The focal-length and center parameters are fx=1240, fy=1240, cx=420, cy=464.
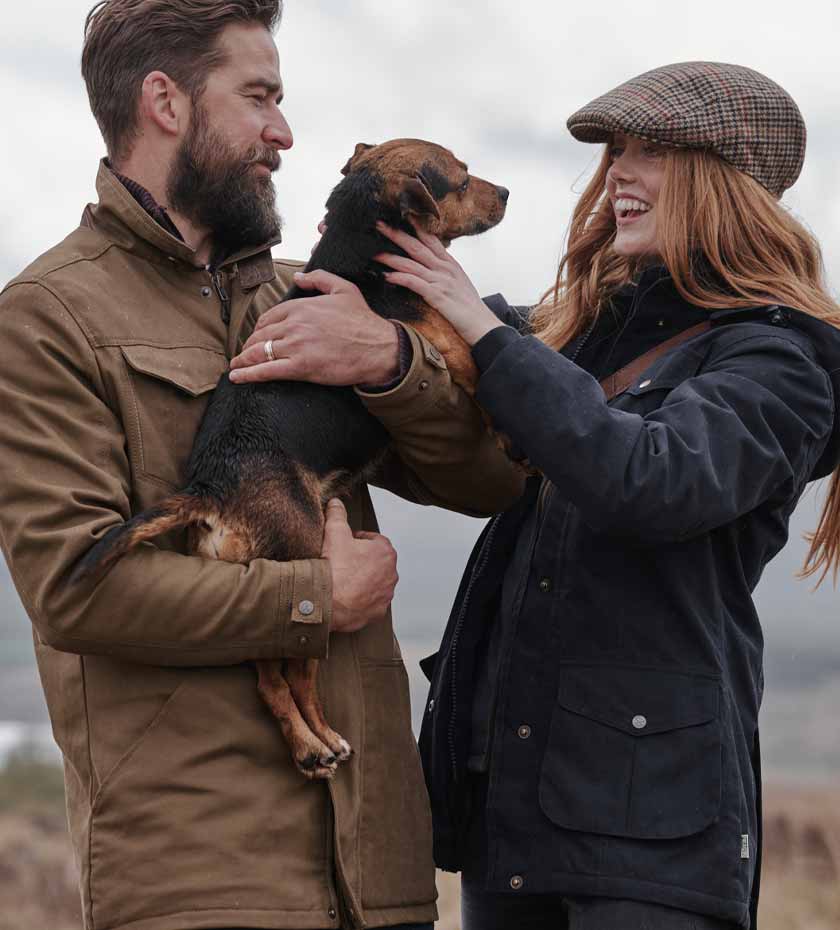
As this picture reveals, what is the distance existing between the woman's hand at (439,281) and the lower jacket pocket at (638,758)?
83cm

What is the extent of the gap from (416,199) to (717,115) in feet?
2.57

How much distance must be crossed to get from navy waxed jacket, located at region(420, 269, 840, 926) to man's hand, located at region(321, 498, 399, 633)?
33cm

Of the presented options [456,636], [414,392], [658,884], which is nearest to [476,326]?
[414,392]

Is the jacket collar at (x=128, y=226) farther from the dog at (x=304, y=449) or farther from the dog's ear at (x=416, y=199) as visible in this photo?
the dog's ear at (x=416, y=199)

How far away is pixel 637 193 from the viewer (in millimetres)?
3074

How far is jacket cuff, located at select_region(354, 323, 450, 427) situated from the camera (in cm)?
281

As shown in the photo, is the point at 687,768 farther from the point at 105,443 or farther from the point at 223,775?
the point at 105,443

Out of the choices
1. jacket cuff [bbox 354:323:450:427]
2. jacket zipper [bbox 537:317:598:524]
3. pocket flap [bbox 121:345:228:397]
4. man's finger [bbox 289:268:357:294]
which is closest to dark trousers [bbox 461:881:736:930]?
jacket zipper [bbox 537:317:598:524]

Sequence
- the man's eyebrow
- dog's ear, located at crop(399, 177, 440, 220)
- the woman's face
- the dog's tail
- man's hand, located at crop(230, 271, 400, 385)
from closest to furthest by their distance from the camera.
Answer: the dog's tail
man's hand, located at crop(230, 271, 400, 385)
the man's eyebrow
the woman's face
dog's ear, located at crop(399, 177, 440, 220)

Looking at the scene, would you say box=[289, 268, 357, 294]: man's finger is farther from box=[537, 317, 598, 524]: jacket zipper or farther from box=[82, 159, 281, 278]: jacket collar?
box=[537, 317, 598, 524]: jacket zipper

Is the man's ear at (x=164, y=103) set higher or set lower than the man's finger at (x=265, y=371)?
higher

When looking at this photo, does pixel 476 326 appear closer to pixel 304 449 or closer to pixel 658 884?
pixel 304 449

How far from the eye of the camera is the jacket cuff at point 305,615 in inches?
101

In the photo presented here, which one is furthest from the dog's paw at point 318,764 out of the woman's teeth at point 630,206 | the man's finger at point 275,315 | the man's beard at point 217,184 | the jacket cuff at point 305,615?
the woman's teeth at point 630,206
